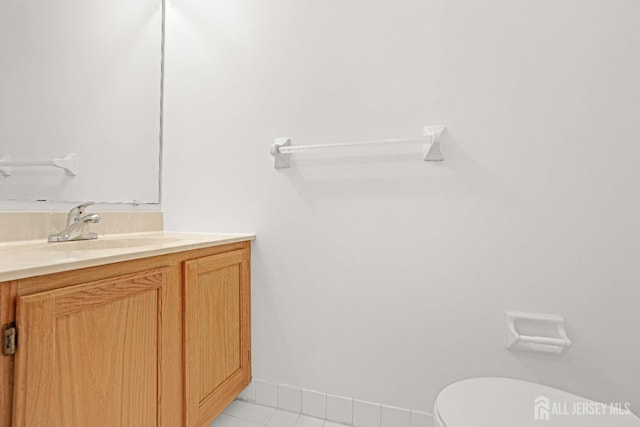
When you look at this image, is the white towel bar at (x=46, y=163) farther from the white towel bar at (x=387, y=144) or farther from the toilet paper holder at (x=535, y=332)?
the toilet paper holder at (x=535, y=332)

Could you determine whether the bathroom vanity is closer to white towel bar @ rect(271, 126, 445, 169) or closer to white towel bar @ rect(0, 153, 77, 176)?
white towel bar @ rect(0, 153, 77, 176)

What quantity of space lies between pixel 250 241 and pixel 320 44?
0.97 meters

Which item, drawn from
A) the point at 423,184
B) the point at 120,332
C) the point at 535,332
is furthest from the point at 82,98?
the point at 535,332

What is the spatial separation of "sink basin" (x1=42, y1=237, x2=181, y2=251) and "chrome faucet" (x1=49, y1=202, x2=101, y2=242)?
21 millimetres

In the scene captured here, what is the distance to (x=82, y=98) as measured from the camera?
132cm

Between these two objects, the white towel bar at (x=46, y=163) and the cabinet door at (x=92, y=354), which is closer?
the cabinet door at (x=92, y=354)

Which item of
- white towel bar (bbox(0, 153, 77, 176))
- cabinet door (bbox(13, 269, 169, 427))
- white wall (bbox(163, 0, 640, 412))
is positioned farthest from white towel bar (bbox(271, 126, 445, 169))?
white towel bar (bbox(0, 153, 77, 176))

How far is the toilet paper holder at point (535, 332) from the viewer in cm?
107

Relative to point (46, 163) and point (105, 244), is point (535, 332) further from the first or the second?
point (46, 163)

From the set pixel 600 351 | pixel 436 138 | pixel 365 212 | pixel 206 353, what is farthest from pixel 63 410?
pixel 600 351

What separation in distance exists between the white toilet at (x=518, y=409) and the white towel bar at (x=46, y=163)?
1.57 metres

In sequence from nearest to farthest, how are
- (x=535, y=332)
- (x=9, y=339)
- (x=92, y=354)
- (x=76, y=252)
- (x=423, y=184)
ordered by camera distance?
(x=9, y=339)
(x=92, y=354)
(x=76, y=252)
(x=535, y=332)
(x=423, y=184)

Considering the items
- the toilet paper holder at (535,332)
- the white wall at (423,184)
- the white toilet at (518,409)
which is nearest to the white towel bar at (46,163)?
the white wall at (423,184)

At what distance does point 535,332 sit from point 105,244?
1.69 m
